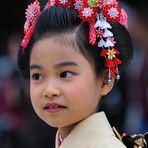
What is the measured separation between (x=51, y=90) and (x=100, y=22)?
339 mm

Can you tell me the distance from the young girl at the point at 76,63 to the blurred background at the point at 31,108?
178cm

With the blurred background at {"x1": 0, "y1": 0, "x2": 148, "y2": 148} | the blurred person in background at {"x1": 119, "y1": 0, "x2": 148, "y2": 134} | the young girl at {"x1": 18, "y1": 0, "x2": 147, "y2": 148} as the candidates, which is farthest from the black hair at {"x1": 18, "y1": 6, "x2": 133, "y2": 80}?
the blurred person in background at {"x1": 119, "y1": 0, "x2": 148, "y2": 134}

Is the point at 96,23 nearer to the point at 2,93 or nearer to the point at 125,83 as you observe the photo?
the point at 125,83

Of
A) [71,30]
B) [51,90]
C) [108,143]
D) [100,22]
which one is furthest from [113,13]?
[108,143]

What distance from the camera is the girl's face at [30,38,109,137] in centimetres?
203

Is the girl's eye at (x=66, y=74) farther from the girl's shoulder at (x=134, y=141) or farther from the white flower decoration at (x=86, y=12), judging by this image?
the girl's shoulder at (x=134, y=141)

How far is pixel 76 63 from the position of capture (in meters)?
2.05

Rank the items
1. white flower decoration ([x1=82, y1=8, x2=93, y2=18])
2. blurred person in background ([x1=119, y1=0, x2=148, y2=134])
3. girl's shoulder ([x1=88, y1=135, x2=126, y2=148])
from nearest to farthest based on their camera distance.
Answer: girl's shoulder ([x1=88, y1=135, x2=126, y2=148])
white flower decoration ([x1=82, y1=8, x2=93, y2=18])
blurred person in background ([x1=119, y1=0, x2=148, y2=134])

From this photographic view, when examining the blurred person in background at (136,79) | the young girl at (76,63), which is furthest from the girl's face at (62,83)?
the blurred person in background at (136,79)

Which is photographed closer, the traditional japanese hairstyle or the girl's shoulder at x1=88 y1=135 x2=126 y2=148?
the girl's shoulder at x1=88 y1=135 x2=126 y2=148

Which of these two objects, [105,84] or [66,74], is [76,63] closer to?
[66,74]

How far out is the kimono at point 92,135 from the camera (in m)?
2.02

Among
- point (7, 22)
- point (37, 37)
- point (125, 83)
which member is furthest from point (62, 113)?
point (7, 22)

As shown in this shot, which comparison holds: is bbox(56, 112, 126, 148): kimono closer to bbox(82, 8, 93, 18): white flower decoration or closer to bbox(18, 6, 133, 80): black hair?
bbox(18, 6, 133, 80): black hair
